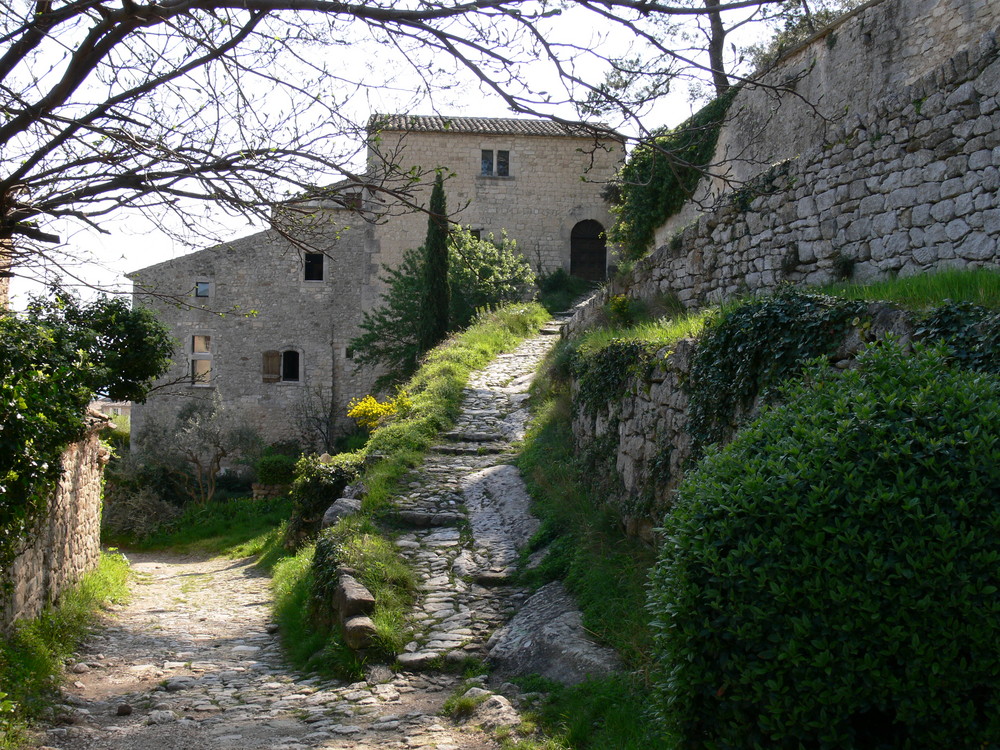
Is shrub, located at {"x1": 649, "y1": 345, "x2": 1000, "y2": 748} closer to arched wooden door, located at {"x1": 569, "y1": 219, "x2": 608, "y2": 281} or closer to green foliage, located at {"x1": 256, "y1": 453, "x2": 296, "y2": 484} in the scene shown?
green foliage, located at {"x1": 256, "y1": 453, "x2": 296, "y2": 484}

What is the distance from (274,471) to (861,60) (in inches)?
661

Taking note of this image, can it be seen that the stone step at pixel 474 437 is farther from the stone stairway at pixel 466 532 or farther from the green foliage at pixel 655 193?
the green foliage at pixel 655 193

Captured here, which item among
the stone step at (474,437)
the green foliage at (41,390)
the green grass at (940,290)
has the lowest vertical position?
the stone step at (474,437)

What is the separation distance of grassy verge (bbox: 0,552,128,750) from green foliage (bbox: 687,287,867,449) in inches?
189

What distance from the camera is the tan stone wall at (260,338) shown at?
2697 cm

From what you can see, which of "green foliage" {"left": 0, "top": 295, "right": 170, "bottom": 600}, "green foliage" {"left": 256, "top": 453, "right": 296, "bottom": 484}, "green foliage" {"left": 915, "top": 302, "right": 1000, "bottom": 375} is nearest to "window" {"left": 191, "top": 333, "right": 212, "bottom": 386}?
"green foliage" {"left": 256, "top": 453, "right": 296, "bottom": 484}

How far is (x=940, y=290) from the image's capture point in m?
5.00

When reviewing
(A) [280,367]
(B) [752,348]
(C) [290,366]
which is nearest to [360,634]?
(B) [752,348]

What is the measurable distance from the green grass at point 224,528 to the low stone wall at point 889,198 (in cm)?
1106

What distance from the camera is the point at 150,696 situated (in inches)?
235

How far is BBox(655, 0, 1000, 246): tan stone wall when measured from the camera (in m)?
11.0

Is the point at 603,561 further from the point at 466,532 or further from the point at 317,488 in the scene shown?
the point at 317,488

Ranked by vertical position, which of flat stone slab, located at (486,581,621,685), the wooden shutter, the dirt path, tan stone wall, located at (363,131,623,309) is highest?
tan stone wall, located at (363,131,623,309)

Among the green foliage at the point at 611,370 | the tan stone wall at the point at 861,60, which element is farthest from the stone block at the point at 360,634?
the tan stone wall at the point at 861,60
